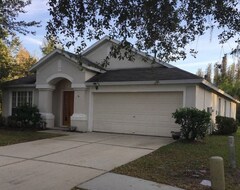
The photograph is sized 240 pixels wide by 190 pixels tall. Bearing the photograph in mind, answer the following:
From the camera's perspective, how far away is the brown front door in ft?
68.0

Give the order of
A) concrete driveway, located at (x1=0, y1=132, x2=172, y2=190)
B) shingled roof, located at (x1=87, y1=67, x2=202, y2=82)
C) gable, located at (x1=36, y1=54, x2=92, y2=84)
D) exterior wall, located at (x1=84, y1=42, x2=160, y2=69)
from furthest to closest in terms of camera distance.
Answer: exterior wall, located at (x1=84, y1=42, x2=160, y2=69) → gable, located at (x1=36, y1=54, x2=92, y2=84) → shingled roof, located at (x1=87, y1=67, x2=202, y2=82) → concrete driveway, located at (x1=0, y1=132, x2=172, y2=190)

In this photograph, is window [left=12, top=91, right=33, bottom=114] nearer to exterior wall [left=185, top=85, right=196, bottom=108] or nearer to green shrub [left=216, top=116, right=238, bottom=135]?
exterior wall [left=185, top=85, right=196, bottom=108]

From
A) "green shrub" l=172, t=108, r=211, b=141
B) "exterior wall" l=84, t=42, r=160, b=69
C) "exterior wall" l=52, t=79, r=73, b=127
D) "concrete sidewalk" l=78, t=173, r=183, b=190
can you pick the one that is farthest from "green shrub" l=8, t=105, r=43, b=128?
"concrete sidewalk" l=78, t=173, r=183, b=190

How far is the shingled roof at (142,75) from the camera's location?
16.9 meters

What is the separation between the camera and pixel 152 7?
6312 millimetres

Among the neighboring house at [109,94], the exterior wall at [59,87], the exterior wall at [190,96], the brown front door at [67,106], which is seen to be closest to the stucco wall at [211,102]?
the neighboring house at [109,94]

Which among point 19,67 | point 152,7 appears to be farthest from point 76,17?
point 19,67

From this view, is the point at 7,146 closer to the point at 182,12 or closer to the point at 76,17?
the point at 76,17

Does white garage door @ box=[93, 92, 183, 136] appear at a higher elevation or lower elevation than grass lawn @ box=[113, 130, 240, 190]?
higher

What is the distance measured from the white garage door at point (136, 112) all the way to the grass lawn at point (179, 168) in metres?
4.41

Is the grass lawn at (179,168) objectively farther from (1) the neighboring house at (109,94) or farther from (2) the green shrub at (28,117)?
(2) the green shrub at (28,117)

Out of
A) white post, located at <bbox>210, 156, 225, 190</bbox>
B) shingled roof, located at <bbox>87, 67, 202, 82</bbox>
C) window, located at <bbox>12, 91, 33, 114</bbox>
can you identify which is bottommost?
white post, located at <bbox>210, 156, 225, 190</bbox>

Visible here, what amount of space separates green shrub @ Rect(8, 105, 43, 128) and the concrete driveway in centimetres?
519

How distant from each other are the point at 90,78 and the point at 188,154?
909cm
